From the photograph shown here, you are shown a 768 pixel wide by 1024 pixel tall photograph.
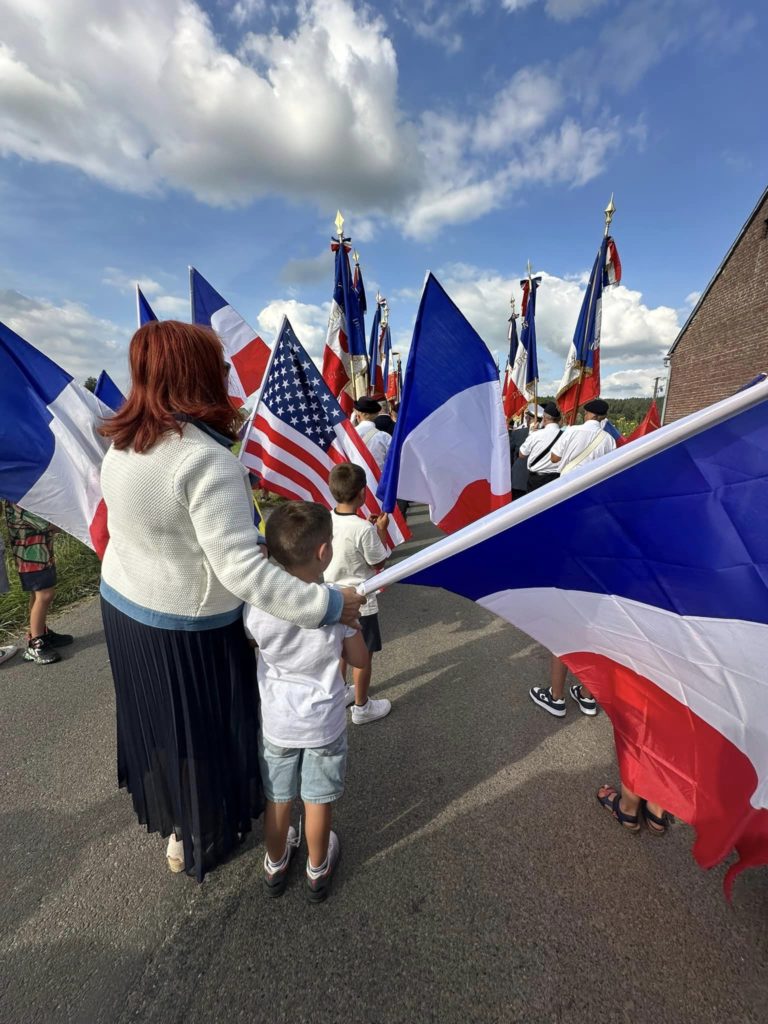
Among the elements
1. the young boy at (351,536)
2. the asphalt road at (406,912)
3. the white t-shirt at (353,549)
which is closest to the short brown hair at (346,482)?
the young boy at (351,536)

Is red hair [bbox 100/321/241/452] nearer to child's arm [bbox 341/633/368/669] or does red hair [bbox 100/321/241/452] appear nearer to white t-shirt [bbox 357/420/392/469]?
child's arm [bbox 341/633/368/669]

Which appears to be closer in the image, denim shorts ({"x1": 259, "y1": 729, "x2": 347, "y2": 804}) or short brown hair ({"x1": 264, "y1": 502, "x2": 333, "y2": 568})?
short brown hair ({"x1": 264, "y1": 502, "x2": 333, "y2": 568})

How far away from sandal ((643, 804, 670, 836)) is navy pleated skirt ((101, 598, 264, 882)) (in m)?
1.75

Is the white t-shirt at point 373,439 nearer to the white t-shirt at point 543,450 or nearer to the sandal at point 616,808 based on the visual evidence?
the white t-shirt at point 543,450

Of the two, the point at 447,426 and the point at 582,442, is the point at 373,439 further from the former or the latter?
the point at 447,426

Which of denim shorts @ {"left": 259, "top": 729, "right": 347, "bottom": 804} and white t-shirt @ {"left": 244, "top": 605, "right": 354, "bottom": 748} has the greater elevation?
white t-shirt @ {"left": 244, "top": 605, "right": 354, "bottom": 748}

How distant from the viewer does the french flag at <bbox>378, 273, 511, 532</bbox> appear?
2393 millimetres

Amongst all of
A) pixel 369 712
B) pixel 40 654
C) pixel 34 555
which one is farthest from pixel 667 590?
pixel 40 654

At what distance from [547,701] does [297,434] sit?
2422mm

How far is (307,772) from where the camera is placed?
164 centimetres

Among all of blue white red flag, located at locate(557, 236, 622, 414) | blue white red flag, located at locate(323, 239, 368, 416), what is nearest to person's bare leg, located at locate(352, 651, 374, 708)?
blue white red flag, located at locate(323, 239, 368, 416)

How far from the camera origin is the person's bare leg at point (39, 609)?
11.8 ft

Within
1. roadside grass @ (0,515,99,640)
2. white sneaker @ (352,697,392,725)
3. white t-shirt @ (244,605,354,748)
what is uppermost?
white t-shirt @ (244,605,354,748)

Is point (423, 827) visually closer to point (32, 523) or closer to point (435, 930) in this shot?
point (435, 930)
